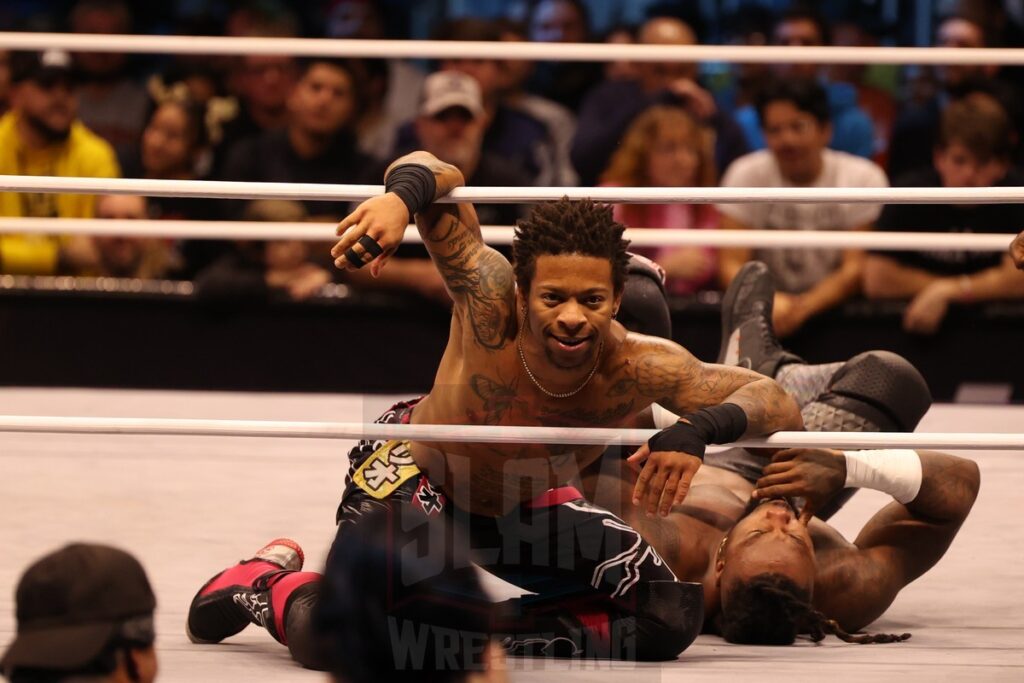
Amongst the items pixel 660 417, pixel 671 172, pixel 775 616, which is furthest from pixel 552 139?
pixel 775 616

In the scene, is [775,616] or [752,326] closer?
[775,616]

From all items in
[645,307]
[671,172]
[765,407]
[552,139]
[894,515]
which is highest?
[552,139]

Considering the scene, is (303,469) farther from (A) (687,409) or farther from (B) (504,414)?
(A) (687,409)

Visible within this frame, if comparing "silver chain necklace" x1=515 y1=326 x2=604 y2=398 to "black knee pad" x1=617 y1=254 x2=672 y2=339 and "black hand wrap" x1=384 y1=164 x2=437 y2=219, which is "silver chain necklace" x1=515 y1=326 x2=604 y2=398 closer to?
"black hand wrap" x1=384 y1=164 x2=437 y2=219

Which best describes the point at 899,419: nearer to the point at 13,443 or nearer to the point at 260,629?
the point at 260,629

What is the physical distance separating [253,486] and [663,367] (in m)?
1.19

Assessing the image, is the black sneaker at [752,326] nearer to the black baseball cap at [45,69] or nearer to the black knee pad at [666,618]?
the black knee pad at [666,618]

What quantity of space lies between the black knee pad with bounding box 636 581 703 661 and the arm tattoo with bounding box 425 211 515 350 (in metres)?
0.43

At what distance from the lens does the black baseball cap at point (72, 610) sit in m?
1.34

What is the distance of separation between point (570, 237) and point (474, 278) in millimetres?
173

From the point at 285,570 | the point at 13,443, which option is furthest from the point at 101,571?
the point at 13,443

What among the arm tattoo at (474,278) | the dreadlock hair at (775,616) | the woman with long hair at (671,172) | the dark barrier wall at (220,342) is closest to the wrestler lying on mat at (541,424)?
the arm tattoo at (474,278)

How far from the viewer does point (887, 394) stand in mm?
2611

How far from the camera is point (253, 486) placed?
3078mm
